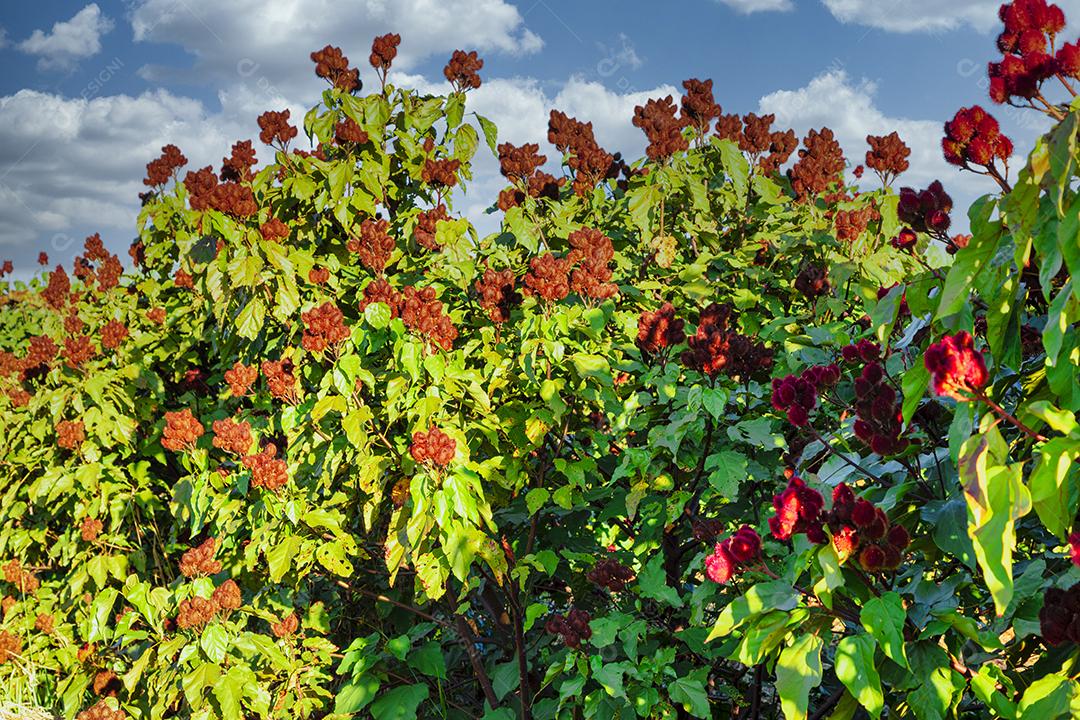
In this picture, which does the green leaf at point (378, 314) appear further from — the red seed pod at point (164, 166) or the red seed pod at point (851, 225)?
the red seed pod at point (164, 166)

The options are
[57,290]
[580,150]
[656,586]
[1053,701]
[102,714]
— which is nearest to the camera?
[1053,701]

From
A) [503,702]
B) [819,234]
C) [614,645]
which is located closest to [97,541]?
[503,702]

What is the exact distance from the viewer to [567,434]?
370cm

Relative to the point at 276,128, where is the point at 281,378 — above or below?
below

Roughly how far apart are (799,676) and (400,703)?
210cm

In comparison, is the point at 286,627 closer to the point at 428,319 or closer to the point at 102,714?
the point at 102,714

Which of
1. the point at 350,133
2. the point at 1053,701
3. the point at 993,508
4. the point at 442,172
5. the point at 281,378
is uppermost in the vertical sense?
the point at 350,133

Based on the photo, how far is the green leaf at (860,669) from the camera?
1.75 m

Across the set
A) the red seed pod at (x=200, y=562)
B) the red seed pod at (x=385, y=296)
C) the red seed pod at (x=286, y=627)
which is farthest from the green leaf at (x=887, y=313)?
the red seed pod at (x=200, y=562)

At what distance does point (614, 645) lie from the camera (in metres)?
3.09

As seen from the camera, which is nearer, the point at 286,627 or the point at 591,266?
the point at 591,266

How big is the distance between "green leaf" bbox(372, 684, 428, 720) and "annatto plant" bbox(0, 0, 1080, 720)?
0.04 ft

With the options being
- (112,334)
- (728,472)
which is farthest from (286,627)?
(112,334)

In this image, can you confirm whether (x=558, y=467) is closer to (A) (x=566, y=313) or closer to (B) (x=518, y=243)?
(A) (x=566, y=313)
